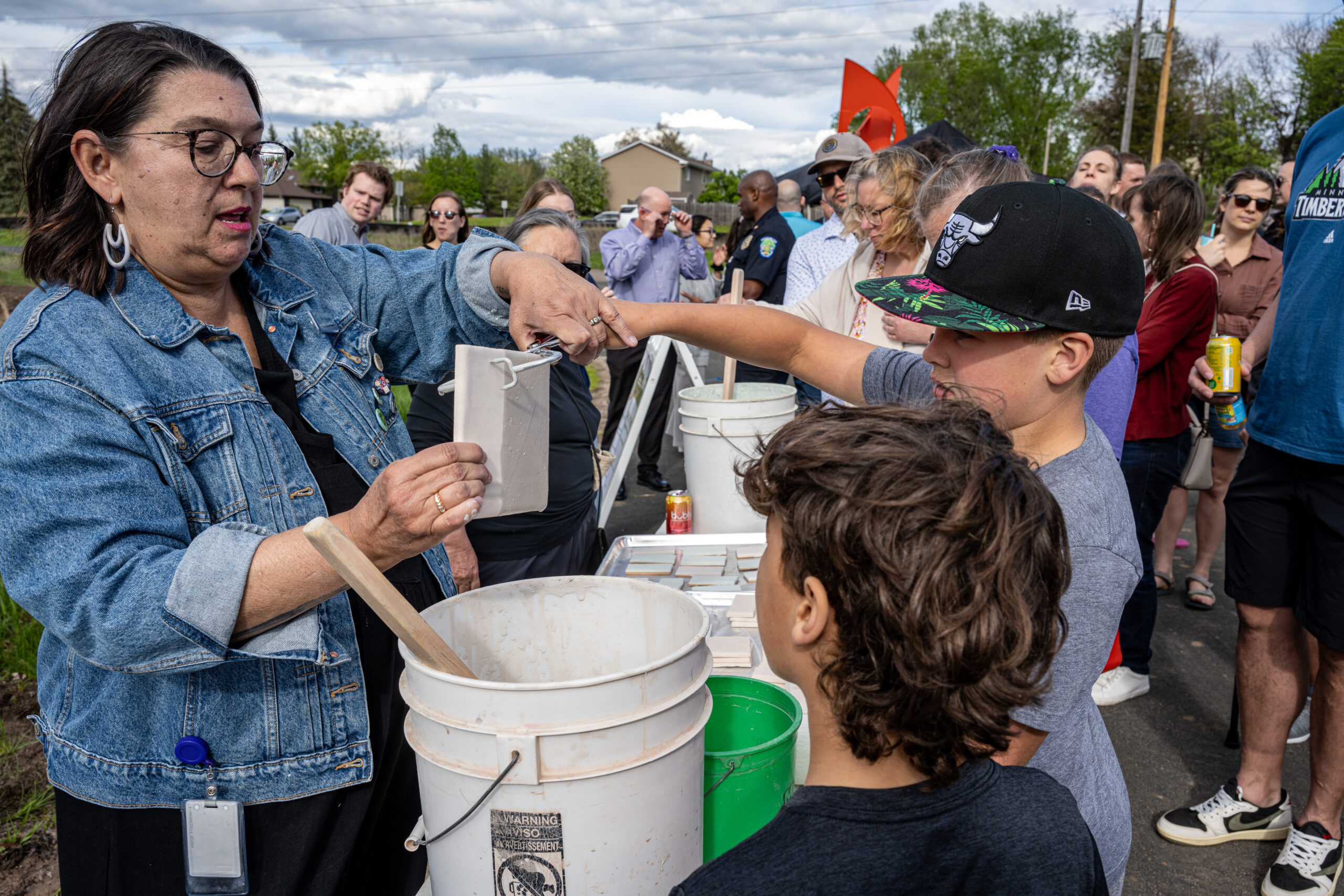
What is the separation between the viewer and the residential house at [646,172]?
72.9 m

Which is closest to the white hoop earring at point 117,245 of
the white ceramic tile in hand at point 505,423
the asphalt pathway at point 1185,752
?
the white ceramic tile in hand at point 505,423

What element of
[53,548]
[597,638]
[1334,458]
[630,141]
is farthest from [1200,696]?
[630,141]

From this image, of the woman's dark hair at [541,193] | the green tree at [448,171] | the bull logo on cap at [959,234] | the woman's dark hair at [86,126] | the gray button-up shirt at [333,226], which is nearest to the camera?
the woman's dark hair at [86,126]

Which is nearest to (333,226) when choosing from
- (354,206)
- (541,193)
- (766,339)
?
(354,206)

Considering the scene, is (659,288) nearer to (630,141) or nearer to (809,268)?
(809,268)

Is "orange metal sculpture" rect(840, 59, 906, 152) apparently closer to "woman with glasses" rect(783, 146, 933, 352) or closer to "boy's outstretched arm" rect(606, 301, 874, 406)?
"woman with glasses" rect(783, 146, 933, 352)

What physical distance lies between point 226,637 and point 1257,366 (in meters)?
3.73

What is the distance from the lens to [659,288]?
274 inches

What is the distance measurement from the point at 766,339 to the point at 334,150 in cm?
7481

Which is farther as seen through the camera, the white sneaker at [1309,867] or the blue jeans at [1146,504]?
the blue jeans at [1146,504]

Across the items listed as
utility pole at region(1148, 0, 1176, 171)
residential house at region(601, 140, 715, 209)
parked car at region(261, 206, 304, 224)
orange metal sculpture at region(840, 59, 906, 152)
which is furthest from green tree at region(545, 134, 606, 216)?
orange metal sculpture at region(840, 59, 906, 152)

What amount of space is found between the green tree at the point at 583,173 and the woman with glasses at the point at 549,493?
64.0 m

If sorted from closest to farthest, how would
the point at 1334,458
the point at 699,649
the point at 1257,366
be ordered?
1. the point at 699,649
2. the point at 1334,458
3. the point at 1257,366

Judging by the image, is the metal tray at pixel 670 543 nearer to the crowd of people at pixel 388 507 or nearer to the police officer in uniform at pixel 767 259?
the crowd of people at pixel 388 507
